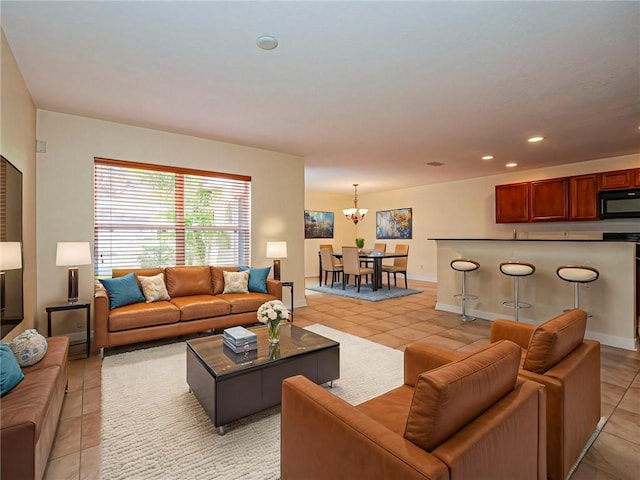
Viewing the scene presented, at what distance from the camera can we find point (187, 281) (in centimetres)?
438

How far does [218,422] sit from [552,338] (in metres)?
1.97

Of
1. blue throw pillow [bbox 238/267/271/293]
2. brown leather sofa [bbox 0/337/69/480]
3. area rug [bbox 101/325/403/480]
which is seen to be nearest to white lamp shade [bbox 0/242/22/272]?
brown leather sofa [bbox 0/337/69/480]

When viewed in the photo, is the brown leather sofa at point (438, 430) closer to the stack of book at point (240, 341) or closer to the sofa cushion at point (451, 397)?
the sofa cushion at point (451, 397)

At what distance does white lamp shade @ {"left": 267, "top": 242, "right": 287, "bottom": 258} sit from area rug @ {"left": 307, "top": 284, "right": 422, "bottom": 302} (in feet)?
7.25

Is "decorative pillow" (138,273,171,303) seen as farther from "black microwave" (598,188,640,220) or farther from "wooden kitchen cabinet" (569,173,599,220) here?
"black microwave" (598,188,640,220)

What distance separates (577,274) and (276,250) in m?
3.87

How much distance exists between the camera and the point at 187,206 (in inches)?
190

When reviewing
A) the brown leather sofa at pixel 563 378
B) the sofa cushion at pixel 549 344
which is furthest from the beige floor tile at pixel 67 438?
the sofa cushion at pixel 549 344

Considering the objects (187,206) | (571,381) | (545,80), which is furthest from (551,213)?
(187,206)

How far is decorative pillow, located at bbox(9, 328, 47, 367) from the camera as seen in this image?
80.0 inches

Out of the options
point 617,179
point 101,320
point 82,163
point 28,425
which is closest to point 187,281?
point 101,320

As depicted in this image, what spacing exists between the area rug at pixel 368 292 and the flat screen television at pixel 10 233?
5.10 meters

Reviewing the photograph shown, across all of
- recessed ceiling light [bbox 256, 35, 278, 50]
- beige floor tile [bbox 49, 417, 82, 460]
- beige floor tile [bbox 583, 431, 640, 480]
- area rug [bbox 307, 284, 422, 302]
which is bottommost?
beige floor tile [bbox 583, 431, 640, 480]

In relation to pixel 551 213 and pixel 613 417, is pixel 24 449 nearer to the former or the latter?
pixel 613 417
